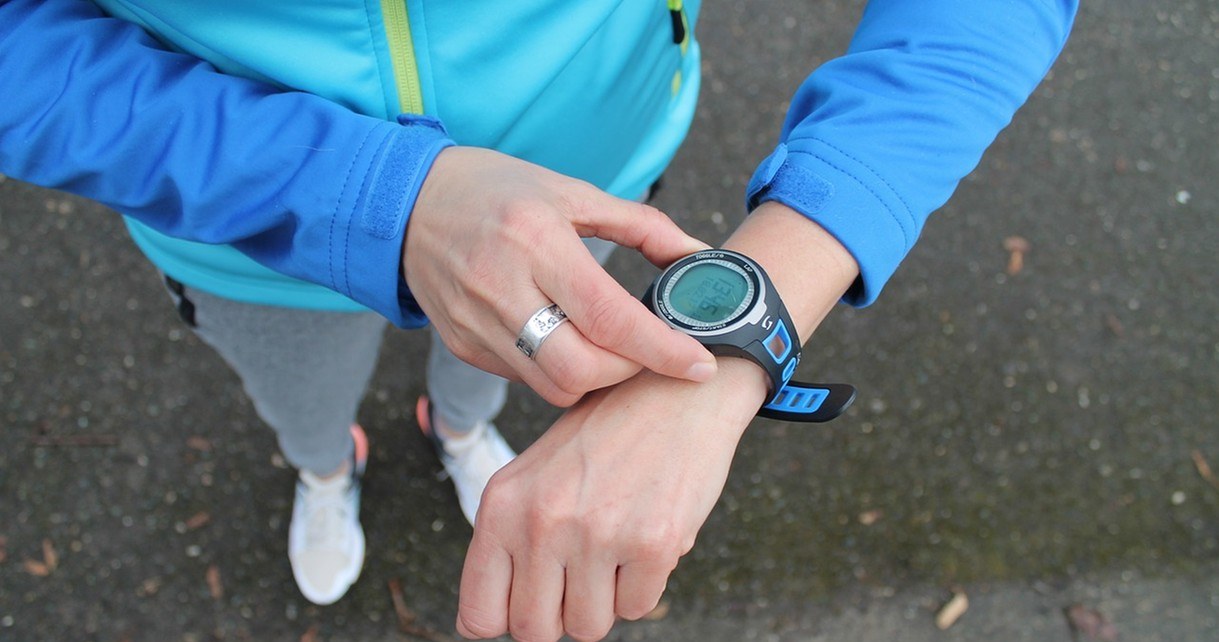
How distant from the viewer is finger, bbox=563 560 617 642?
3.45 feet

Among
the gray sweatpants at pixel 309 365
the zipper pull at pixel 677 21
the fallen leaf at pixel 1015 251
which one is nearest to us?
the zipper pull at pixel 677 21

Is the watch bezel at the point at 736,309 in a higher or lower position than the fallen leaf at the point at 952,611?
higher

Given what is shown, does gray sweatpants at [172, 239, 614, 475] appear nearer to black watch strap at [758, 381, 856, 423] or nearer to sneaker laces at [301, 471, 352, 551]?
sneaker laces at [301, 471, 352, 551]

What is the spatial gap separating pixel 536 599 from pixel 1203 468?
2.57 m

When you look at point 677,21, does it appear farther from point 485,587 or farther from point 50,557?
point 50,557

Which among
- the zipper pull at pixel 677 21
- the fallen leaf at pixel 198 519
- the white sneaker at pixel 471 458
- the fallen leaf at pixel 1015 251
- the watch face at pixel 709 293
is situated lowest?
the fallen leaf at pixel 198 519

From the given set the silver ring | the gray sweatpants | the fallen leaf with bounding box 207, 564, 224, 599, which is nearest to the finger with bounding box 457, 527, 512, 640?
the silver ring

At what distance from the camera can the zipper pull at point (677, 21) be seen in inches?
53.6

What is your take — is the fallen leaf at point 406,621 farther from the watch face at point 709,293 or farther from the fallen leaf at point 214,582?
the watch face at point 709,293

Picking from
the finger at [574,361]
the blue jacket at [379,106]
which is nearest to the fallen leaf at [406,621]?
the blue jacket at [379,106]

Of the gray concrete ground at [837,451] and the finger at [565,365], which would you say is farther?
the gray concrete ground at [837,451]

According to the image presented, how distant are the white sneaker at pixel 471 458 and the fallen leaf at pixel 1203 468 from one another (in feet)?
7.02

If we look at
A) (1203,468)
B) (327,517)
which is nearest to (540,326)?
(327,517)

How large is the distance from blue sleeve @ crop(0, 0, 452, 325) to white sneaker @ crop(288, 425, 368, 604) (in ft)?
4.74
